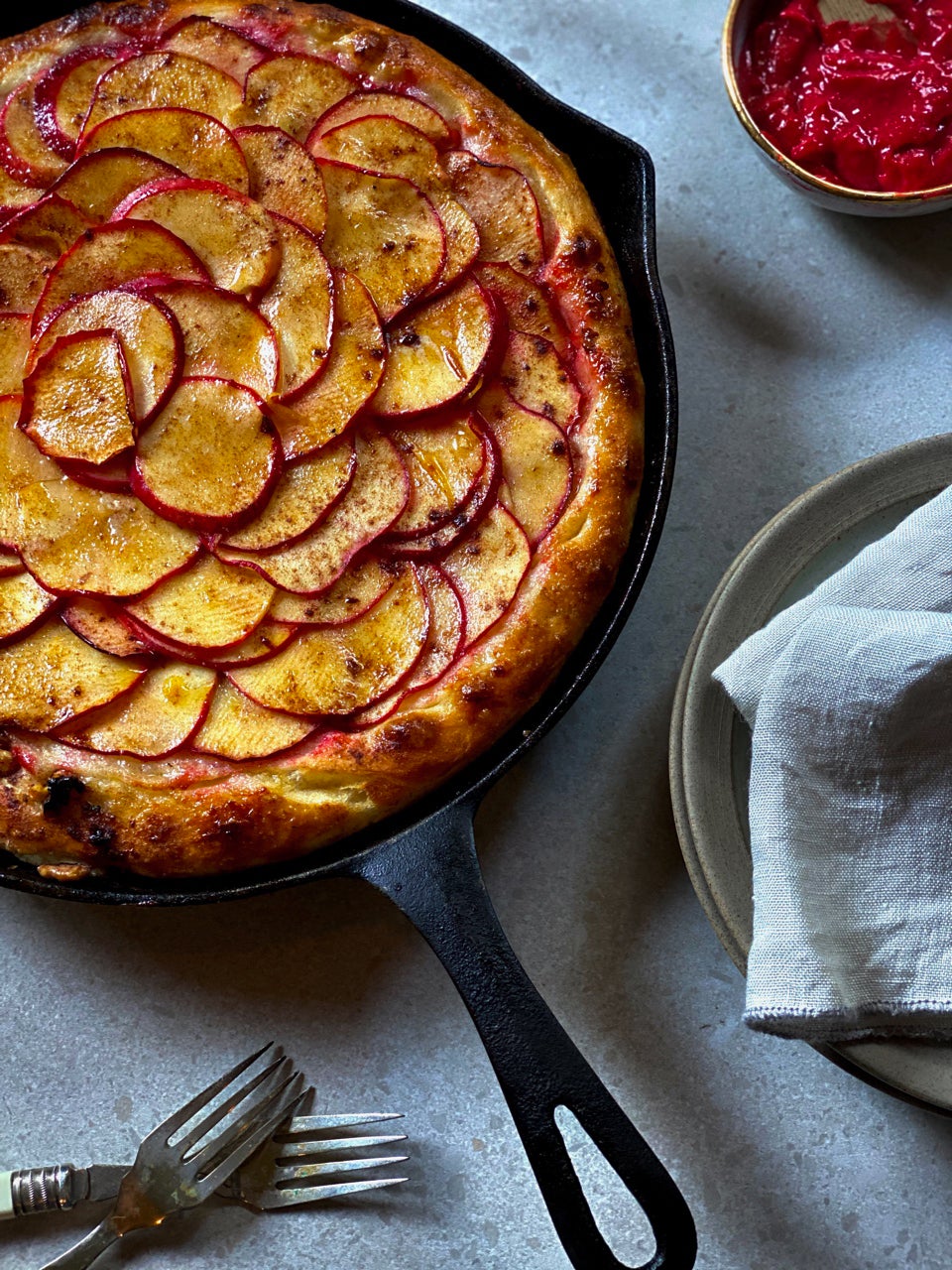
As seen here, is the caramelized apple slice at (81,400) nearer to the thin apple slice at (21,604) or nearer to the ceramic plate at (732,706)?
the thin apple slice at (21,604)

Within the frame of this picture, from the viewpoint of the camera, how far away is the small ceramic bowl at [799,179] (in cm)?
271

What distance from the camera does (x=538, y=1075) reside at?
2189 millimetres

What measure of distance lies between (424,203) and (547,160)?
30 cm

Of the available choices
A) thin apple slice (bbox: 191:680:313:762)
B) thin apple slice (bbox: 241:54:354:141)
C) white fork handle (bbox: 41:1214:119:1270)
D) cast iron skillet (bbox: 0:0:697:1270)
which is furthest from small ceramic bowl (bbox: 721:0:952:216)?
white fork handle (bbox: 41:1214:119:1270)

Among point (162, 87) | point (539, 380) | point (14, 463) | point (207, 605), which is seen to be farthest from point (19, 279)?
point (539, 380)

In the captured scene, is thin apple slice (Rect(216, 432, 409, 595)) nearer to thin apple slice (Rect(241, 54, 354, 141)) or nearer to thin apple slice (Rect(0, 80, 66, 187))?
thin apple slice (Rect(241, 54, 354, 141))

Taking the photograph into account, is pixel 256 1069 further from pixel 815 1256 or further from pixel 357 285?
pixel 357 285

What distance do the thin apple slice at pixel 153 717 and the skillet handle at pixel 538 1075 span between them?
1.56ft

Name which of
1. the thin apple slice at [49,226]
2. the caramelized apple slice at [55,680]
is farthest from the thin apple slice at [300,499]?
the thin apple slice at [49,226]

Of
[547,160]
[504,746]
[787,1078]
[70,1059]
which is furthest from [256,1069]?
[547,160]

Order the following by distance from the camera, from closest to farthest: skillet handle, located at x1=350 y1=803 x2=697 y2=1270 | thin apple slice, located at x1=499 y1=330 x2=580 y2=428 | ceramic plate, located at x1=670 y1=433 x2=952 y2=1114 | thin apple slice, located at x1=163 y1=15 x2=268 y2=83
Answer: skillet handle, located at x1=350 y1=803 x2=697 y2=1270
ceramic plate, located at x1=670 y1=433 x2=952 y2=1114
thin apple slice, located at x1=499 y1=330 x2=580 y2=428
thin apple slice, located at x1=163 y1=15 x2=268 y2=83

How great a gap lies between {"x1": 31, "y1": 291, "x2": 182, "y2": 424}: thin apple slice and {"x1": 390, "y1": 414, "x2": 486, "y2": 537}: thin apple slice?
462 mm

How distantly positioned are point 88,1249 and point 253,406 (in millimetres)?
1708

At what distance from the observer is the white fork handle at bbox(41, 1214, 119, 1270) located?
245 centimetres
